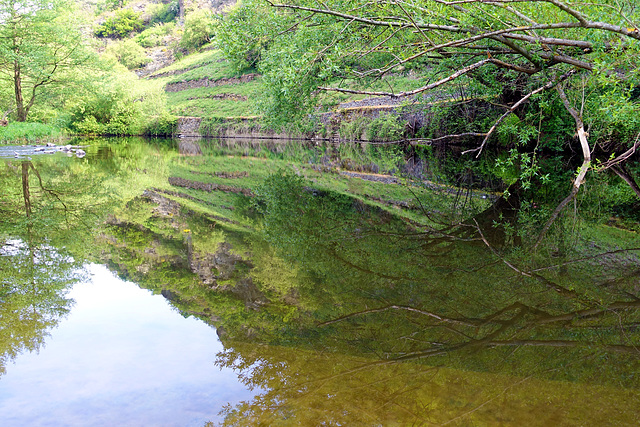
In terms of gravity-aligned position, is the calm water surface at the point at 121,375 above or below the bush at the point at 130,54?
below

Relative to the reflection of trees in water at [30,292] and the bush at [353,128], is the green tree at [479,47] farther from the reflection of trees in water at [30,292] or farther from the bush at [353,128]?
the bush at [353,128]

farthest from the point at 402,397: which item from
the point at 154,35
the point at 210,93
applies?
the point at 154,35

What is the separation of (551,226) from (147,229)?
233 inches

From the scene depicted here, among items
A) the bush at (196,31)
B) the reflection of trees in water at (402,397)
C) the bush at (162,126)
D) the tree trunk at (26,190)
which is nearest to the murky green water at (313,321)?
the reflection of trees in water at (402,397)

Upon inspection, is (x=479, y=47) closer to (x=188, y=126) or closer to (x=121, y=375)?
(x=121, y=375)

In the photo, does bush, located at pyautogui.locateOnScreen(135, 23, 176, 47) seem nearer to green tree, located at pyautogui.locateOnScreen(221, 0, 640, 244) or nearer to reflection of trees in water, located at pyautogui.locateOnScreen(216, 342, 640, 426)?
green tree, located at pyautogui.locateOnScreen(221, 0, 640, 244)

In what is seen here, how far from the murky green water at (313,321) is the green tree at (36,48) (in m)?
20.0

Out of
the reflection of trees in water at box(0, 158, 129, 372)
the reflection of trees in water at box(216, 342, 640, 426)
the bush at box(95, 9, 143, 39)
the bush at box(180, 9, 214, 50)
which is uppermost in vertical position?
the bush at box(95, 9, 143, 39)

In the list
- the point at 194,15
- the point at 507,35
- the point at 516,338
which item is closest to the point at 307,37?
the point at 507,35

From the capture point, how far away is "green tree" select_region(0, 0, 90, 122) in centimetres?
2289

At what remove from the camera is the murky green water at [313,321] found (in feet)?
8.41

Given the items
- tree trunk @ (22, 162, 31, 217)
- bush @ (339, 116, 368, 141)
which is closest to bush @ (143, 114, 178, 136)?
bush @ (339, 116, 368, 141)

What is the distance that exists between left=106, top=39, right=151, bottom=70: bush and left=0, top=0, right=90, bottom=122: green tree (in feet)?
158

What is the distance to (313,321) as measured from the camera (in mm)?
3639
